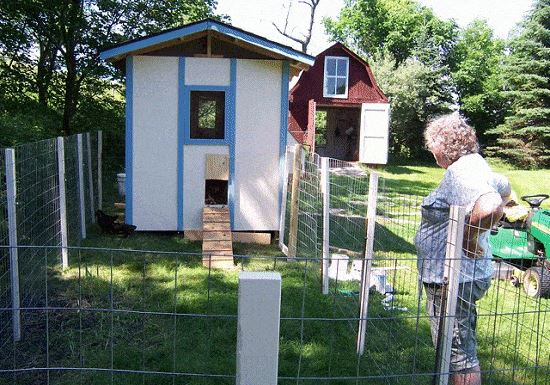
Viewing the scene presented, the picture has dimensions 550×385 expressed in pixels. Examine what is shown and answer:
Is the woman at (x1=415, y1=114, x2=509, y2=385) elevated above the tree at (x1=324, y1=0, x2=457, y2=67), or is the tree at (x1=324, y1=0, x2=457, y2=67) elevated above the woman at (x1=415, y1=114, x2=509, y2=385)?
the tree at (x1=324, y1=0, x2=457, y2=67)

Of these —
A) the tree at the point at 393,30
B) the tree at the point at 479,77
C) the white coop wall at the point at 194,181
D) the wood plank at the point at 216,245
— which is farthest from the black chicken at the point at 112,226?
the tree at the point at 393,30

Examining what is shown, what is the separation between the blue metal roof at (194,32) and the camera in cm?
805

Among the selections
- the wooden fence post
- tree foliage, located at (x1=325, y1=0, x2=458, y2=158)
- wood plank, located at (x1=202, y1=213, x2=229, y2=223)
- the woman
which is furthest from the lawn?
tree foliage, located at (x1=325, y1=0, x2=458, y2=158)

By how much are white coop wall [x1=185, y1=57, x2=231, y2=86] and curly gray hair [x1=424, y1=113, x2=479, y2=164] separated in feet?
18.1

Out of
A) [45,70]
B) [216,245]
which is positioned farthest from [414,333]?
[45,70]

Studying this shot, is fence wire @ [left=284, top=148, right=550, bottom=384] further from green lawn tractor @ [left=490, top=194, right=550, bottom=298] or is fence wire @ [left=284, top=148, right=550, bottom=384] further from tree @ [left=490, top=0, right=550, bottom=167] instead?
tree @ [left=490, top=0, right=550, bottom=167]

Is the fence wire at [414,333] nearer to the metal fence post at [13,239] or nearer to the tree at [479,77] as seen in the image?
the metal fence post at [13,239]

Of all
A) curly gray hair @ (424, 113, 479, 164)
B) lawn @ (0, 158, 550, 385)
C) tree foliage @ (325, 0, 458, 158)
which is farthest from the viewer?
tree foliage @ (325, 0, 458, 158)

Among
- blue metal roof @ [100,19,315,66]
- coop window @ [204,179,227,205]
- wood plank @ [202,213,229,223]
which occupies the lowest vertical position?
wood plank @ [202,213,229,223]

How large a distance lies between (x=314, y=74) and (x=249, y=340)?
2200cm

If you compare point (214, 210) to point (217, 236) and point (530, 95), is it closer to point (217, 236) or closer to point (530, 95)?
point (217, 236)

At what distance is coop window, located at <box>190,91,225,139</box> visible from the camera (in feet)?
27.9

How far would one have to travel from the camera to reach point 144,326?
4758 mm

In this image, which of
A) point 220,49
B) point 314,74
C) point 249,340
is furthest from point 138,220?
point 314,74
